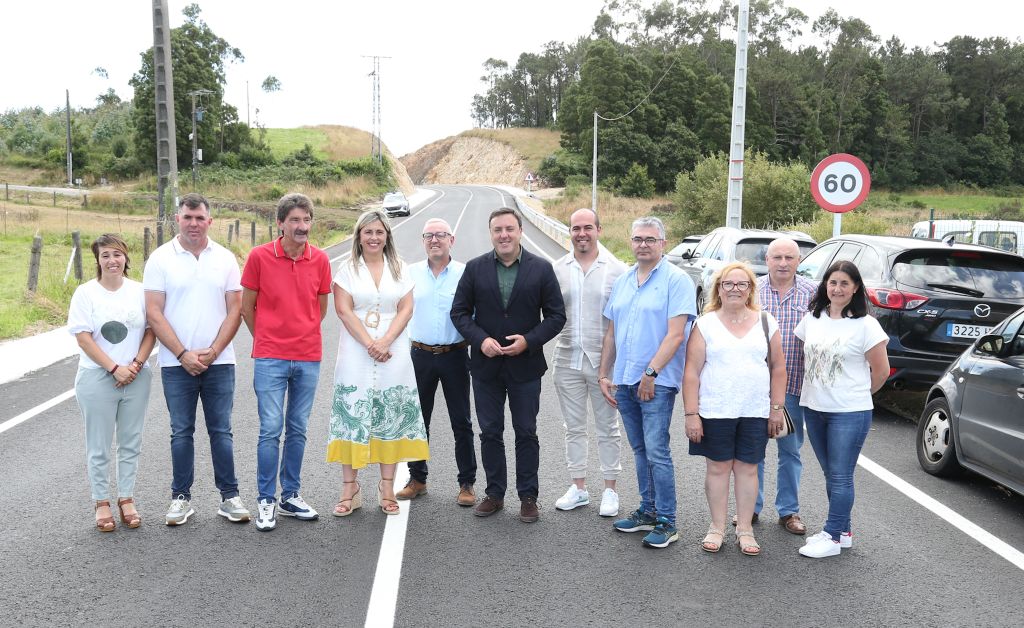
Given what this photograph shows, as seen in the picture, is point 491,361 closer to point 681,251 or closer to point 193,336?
point 193,336

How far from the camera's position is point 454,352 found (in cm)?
553

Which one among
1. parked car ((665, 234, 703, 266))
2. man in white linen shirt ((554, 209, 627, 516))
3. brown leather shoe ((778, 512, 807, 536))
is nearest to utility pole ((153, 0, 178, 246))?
parked car ((665, 234, 703, 266))

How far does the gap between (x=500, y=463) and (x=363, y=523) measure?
933 mm

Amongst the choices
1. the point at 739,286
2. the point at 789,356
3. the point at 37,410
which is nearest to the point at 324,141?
the point at 37,410

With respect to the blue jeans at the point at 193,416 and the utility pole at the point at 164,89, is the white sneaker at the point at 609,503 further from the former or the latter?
the utility pole at the point at 164,89

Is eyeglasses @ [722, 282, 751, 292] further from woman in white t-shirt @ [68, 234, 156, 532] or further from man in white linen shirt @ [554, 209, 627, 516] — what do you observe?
woman in white t-shirt @ [68, 234, 156, 532]

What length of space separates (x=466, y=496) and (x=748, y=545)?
1.80 meters

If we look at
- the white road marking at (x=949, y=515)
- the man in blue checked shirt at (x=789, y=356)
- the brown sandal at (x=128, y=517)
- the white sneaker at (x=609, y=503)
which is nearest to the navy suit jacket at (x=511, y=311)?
the white sneaker at (x=609, y=503)

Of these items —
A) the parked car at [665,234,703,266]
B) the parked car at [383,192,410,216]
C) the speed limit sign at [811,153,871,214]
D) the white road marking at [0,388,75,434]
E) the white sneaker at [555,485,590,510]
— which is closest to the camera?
the white sneaker at [555,485,590,510]

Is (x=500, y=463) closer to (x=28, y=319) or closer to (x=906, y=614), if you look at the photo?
(x=906, y=614)

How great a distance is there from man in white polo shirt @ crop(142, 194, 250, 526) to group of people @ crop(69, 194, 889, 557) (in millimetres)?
11

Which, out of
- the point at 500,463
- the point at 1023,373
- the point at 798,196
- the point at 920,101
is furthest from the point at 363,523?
the point at 920,101

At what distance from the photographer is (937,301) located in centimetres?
742

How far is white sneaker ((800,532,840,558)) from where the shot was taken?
15.1 feet
